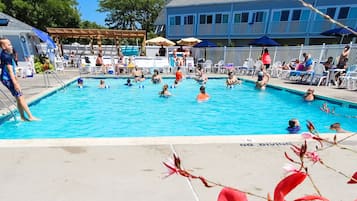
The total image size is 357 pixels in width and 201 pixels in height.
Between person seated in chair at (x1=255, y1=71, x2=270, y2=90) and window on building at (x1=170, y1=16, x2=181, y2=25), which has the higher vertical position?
window on building at (x1=170, y1=16, x2=181, y2=25)

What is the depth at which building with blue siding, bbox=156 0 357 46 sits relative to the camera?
22.1 meters

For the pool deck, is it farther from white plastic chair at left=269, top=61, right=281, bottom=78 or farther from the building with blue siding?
the building with blue siding

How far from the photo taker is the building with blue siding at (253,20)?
22.1m

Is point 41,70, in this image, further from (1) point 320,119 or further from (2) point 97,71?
(1) point 320,119

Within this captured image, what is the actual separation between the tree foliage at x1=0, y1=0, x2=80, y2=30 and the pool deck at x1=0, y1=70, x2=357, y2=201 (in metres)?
28.6

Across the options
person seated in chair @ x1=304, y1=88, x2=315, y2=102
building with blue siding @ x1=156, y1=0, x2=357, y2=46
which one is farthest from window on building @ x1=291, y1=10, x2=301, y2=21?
person seated in chair @ x1=304, y1=88, x2=315, y2=102

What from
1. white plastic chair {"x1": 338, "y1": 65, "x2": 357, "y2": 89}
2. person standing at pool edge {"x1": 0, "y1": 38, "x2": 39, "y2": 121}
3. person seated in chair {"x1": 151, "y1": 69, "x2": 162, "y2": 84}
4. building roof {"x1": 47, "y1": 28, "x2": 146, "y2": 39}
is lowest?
person seated in chair {"x1": 151, "y1": 69, "x2": 162, "y2": 84}

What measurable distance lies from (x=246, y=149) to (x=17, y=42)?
57.4 feet

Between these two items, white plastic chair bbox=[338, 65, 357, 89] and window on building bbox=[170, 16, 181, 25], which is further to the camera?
window on building bbox=[170, 16, 181, 25]

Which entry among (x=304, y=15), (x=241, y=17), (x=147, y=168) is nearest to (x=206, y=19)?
(x=241, y=17)

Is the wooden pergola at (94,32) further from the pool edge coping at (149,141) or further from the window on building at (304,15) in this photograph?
the pool edge coping at (149,141)

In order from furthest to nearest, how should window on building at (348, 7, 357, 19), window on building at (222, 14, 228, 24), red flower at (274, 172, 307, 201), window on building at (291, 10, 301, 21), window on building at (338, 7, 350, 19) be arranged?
window on building at (222, 14, 228, 24) < window on building at (291, 10, 301, 21) < window on building at (338, 7, 350, 19) < window on building at (348, 7, 357, 19) < red flower at (274, 172, 307, 201)

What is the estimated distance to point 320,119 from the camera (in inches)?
309

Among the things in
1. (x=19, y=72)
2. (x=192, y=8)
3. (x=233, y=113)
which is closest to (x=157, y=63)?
(x=19, y=72)
